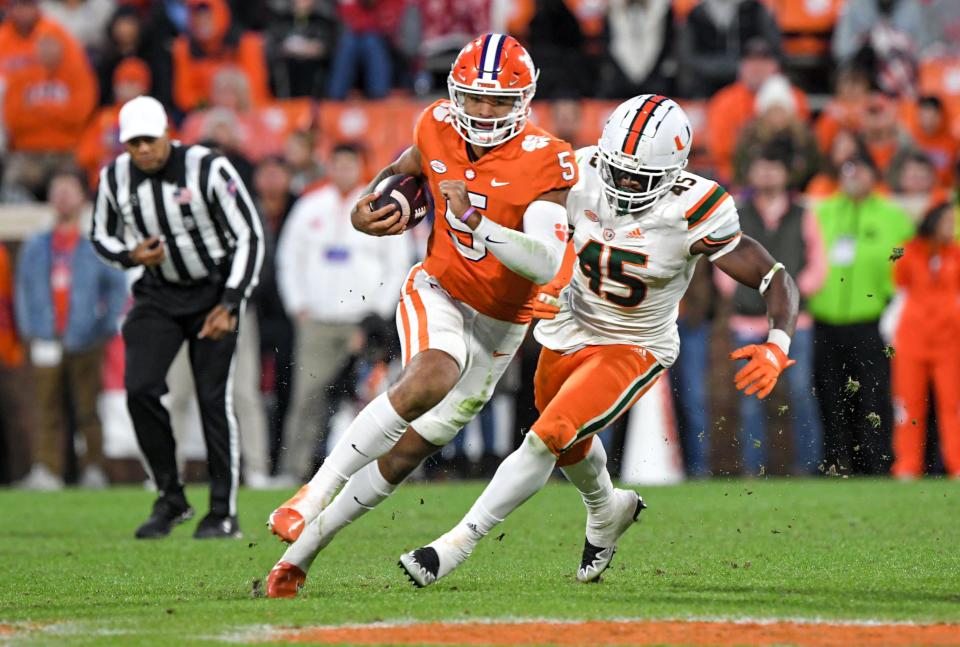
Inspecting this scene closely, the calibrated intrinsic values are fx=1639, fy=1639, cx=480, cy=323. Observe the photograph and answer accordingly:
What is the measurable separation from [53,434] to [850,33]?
22.6 ft

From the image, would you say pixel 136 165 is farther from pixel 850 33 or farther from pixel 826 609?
pixel 850 33

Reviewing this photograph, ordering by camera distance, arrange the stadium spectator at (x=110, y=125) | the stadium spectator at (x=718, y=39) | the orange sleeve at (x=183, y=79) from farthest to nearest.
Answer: the orange sleeve at (x=183, y=79) → the stadium spectator at (x=718, y=39) → the stadium spectator at (x=110, y=125)

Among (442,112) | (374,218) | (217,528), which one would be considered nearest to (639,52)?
(217,528)

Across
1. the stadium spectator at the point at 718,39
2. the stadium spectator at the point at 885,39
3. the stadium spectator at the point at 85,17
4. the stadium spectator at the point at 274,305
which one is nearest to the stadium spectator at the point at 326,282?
the stadium spectator at the point at 274,305

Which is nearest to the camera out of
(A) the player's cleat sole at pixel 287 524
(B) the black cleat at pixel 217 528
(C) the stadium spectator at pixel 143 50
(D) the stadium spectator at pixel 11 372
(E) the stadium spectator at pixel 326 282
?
(A) the player's cleat sole at pixel 287 524

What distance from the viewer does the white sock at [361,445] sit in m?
5.55

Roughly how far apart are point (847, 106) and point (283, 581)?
7886 mm

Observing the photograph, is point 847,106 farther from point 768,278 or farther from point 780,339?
point 780,339

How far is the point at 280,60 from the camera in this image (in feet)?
43.9

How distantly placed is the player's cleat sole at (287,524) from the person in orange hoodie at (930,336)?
247 inches

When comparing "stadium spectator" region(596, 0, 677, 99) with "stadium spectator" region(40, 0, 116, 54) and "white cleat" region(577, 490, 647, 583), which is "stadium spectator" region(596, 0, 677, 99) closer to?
"stadium spectator" region(40, 0, 116, 54)

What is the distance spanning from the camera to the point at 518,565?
6.66 m

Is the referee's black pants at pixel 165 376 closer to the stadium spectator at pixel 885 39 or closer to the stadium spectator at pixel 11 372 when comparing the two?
the stadium spectator at pixel 11 372

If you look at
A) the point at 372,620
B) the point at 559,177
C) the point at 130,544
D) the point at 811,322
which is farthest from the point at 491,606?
the point at 811,322
